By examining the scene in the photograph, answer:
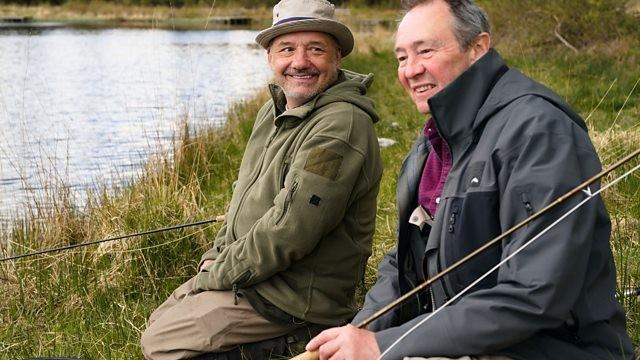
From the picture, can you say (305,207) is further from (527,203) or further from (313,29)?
(527,203)

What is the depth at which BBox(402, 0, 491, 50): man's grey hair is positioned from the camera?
2.82m

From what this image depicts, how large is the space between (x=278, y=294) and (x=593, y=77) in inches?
413

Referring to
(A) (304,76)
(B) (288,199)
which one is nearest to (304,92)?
(A) (304,76)

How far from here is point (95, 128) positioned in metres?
14.8

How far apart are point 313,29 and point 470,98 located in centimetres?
146

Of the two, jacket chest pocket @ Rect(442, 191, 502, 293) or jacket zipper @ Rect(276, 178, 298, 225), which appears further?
jacket zipper @ Rect(276, 178, 298, 225)

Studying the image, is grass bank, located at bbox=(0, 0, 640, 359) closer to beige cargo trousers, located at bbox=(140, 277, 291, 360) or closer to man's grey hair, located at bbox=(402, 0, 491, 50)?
beige cargo trousers, located at bbox=(140, 277, 291, 360)

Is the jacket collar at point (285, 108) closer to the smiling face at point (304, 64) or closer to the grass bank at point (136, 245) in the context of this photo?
the smiling face at point (304, 64)

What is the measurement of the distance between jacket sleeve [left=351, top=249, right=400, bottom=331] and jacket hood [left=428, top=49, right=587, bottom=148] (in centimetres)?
74

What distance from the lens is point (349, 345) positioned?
2645 millimetres

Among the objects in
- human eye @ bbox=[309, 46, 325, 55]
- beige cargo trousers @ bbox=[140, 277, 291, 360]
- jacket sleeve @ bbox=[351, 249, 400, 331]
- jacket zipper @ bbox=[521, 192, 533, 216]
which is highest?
human eye @ bbox=[309, 46, 325, 55]

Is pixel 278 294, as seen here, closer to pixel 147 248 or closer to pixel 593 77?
pixel 147 248

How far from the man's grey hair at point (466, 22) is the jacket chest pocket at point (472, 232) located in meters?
0.53

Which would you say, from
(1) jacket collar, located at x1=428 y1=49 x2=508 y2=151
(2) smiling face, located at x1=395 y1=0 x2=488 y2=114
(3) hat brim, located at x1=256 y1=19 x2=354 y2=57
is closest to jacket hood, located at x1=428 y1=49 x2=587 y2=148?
(1) jacket collar, located at x1=428 y1=49 x2=508 y2=151
